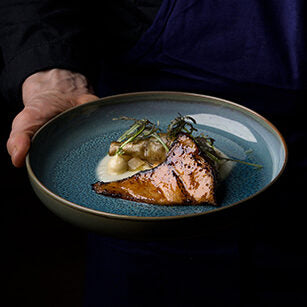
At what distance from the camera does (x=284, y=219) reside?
1.50 metres

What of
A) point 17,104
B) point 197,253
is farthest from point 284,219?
point 17,104

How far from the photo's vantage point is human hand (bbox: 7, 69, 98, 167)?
1.18m

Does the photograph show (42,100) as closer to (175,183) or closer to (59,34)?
(59,34)

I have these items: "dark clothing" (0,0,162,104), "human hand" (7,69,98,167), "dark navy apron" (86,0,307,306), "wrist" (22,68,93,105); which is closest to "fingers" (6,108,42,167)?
"human hand" (7,69,98,167)

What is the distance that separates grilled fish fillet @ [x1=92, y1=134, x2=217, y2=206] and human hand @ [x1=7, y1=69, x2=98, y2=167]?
0.26 metres

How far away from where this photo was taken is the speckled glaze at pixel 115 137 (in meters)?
0.93

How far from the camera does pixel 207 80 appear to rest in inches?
62.6

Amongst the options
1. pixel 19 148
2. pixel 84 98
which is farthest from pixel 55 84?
pixel 19 148

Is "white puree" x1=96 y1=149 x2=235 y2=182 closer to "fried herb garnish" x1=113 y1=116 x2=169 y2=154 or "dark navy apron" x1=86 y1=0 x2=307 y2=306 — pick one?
"fried herb garnish" x1=113 y1=116 x2=169 y2=154

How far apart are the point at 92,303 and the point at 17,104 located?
88cm

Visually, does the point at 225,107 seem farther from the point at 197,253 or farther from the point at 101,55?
the point at 101,55

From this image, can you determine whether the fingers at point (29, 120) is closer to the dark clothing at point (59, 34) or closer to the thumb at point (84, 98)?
the thumb at point (84, 98)

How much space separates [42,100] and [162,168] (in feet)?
1.85

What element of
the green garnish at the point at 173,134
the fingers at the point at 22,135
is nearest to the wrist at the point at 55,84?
the fingers at the point at 22,135
